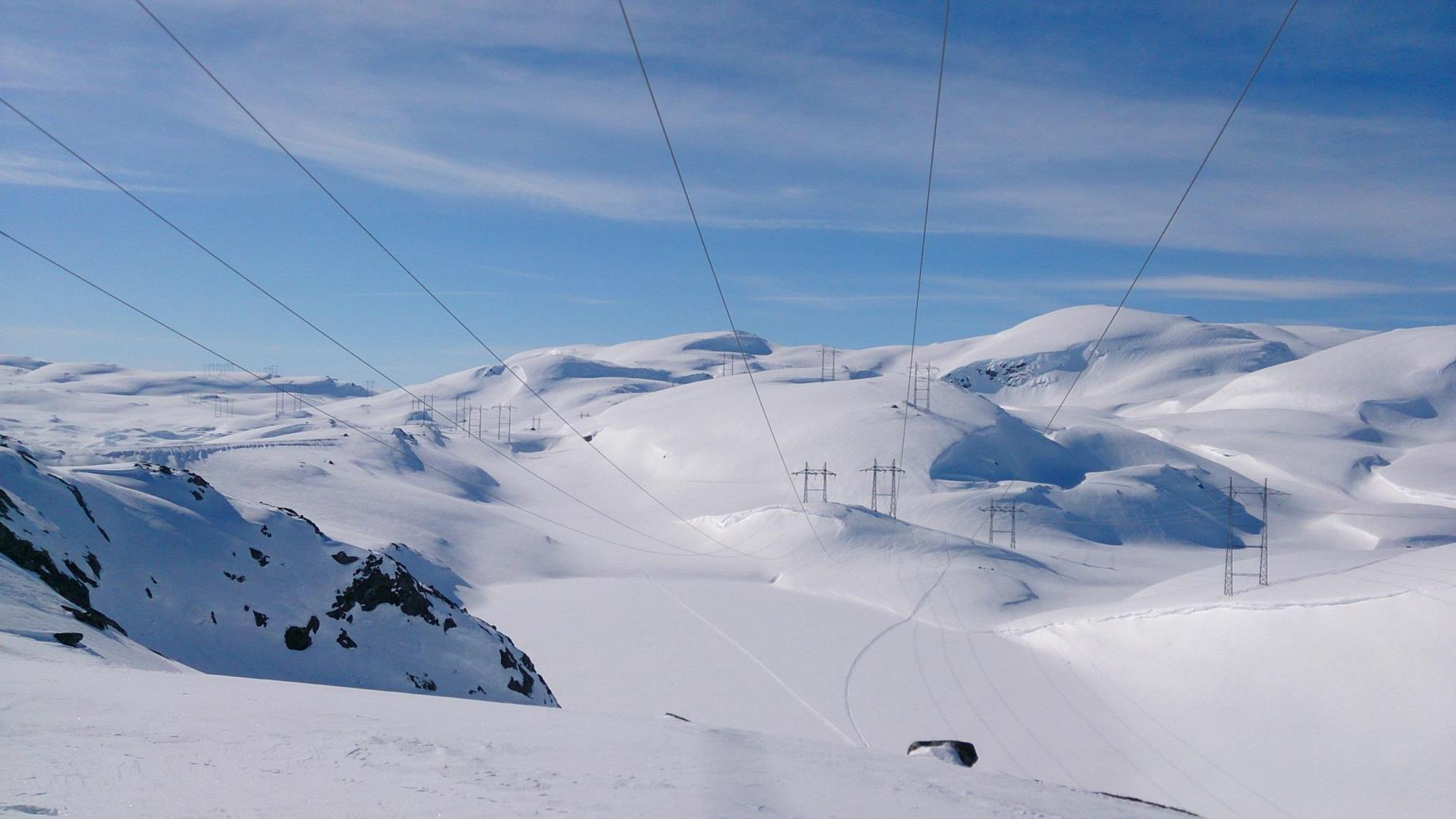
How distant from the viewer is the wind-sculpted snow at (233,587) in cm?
1365

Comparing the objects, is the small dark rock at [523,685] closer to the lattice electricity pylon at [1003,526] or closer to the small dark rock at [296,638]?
the small dark rock at [296,638]

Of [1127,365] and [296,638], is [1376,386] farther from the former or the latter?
[296,638]

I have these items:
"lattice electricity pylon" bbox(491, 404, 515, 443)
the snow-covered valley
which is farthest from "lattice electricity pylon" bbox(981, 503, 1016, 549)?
"lattice electricity pylon" bbox(491, 404, 515, 443)

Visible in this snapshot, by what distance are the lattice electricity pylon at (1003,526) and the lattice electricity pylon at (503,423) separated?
70512mm

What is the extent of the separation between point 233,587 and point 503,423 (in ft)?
500

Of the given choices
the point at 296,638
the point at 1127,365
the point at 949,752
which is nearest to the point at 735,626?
the point at 296,638

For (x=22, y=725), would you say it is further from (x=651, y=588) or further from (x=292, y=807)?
(x=651, y=588)

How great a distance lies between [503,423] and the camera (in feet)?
541

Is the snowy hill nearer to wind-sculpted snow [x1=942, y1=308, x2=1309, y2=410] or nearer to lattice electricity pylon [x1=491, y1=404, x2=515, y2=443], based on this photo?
lattice electricity pylon [x1=491, y1=404, x2=515, y2=443]

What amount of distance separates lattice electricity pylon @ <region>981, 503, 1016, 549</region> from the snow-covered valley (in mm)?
1157

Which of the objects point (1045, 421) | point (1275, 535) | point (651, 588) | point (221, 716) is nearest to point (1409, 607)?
point (221, 716)

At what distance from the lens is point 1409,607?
19297 mm

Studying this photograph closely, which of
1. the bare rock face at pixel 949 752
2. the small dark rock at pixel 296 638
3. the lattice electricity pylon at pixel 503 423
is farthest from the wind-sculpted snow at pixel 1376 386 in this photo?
the small dark rock at pixel 296 638

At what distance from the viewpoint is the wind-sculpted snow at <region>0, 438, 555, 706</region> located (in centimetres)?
1365
